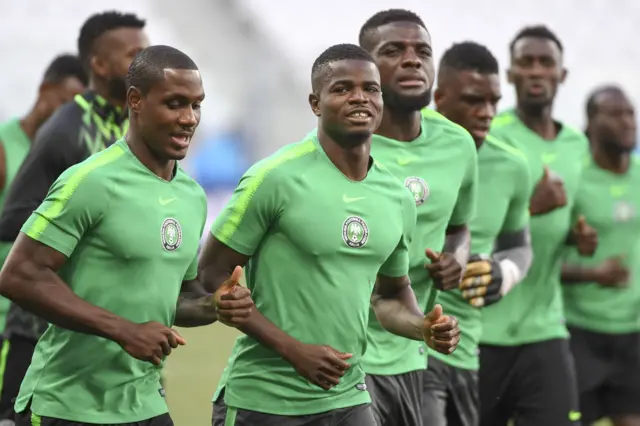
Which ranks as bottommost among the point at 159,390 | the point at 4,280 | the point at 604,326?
the point at 604,326

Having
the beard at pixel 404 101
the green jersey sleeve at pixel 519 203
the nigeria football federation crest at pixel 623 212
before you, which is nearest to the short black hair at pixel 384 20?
the beard at pixel 404 101

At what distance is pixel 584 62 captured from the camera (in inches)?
621

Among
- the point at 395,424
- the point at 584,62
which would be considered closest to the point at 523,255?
the point at 395,424

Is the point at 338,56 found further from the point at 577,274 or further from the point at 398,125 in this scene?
the point at 577,274

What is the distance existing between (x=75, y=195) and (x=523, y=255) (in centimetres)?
286

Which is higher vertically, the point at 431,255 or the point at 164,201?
the point at 164,201

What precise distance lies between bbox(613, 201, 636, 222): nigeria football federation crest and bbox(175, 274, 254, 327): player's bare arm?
4.21 m

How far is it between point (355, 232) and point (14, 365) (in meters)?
2.07

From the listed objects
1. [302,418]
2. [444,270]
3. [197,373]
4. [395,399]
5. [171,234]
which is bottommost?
[197,373]

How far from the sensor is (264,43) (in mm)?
15500

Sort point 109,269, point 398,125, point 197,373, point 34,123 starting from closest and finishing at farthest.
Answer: point 109,269, point 398,125, point 34,123, point 197,373

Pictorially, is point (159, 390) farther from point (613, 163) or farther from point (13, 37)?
point (13, 37)

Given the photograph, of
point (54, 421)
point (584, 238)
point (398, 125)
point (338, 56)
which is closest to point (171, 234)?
point (54, 421)

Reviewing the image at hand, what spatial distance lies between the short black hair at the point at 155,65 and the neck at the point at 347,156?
0.59m
